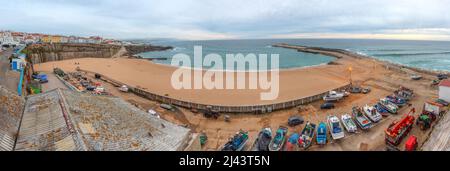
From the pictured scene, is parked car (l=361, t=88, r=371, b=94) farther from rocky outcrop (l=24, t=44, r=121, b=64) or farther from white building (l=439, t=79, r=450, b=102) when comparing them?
rocky outcrop (l=24, t=44, r=121, b=64)

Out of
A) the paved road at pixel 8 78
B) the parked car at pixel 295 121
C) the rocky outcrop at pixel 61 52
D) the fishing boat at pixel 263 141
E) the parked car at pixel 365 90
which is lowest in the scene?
the fishing boat at pixel 263 141

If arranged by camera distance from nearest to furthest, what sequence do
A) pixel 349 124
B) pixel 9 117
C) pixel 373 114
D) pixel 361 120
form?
pixel 9 117 < pixel 349 124 < pixel 361 120 < pixel 373 114

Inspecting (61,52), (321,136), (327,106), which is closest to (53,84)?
(321,136)

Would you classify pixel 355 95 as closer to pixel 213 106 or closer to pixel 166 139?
pixel 213 106

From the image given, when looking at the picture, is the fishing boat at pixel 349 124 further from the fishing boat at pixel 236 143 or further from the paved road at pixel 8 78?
the paved road at pixel 8 78

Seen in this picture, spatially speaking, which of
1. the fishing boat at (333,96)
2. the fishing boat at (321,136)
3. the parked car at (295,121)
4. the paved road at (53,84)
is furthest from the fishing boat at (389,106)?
the paved road at (53,84)

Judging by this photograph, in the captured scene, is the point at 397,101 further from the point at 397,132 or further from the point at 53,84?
the point at 53,84

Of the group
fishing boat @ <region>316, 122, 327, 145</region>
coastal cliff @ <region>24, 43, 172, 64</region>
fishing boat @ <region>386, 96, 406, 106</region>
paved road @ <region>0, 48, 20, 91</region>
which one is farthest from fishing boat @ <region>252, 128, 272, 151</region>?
coastal cliff @ <region>24, 43, 172, 64</region>
